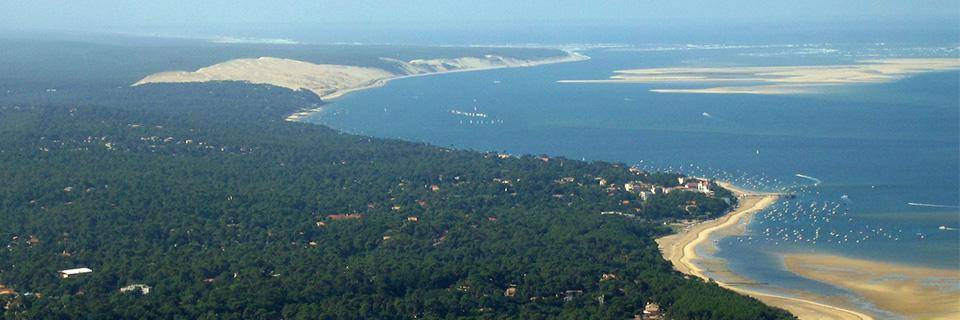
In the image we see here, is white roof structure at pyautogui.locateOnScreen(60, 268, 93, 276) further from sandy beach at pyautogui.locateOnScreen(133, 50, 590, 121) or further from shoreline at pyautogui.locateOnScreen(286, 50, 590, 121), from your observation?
sandy beach at pyautogui.locateOnScreen(133, 50, 590, 121)

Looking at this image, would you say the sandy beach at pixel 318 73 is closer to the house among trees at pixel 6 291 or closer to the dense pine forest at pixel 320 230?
the dense pine forest at pixel 320 230

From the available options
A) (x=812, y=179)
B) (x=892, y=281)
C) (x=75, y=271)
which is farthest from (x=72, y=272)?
(x=812, y=179)

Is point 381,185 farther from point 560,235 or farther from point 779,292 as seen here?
point 779,292

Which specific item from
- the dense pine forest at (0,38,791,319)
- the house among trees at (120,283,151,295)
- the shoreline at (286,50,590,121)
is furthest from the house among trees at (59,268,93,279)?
the shoreline at (286,50,590,121)

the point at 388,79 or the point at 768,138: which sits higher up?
the point at 388,79

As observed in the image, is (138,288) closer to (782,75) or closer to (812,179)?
(812,179)

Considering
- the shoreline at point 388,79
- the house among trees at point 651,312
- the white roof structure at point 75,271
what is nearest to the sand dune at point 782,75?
the shoreline at point 388,79

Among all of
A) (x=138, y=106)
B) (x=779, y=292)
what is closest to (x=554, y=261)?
(x=779, y=292)
